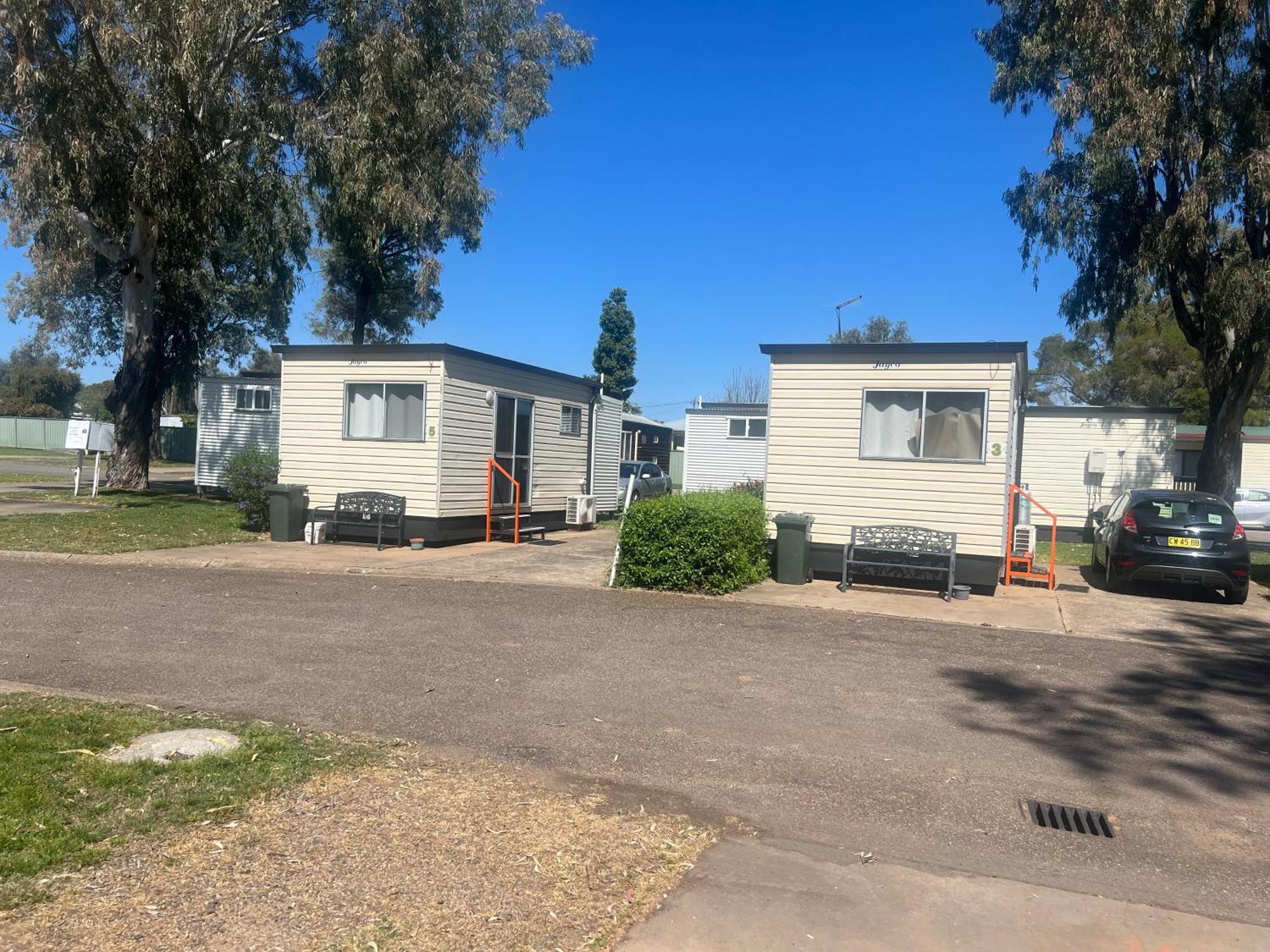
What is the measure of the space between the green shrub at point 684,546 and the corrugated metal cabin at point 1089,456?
11.7 m

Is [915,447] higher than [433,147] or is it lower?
lower

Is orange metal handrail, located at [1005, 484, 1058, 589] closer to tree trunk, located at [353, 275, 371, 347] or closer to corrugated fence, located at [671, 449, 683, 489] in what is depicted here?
tree trunk, located at [353, 275, 371, 347]

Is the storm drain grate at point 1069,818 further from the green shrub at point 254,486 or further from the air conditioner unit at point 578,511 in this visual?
the air conditioner unit at point 578,511

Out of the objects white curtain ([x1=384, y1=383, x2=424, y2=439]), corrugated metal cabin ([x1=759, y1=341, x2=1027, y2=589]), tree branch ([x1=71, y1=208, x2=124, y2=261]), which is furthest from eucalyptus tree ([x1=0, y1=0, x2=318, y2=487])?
corrugated metal cabin ([x1=759, y1=341, x2=1027, y2=589])

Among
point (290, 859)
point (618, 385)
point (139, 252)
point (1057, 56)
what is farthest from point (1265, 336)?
point (618, 385)

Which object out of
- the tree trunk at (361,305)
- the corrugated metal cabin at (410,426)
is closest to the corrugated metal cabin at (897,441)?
the corrugated metal cabin at (410,426)

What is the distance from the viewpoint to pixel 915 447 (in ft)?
41.6

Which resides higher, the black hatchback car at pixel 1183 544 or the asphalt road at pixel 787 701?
the black hatchback car at pixel 1183 544

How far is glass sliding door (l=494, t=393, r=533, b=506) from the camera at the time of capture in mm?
16797

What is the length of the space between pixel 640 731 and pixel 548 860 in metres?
1.94

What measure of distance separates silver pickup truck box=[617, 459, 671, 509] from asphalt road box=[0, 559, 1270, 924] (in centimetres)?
1315

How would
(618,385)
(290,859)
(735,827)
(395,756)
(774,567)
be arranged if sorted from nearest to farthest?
(290,859) < (735,827) < (395,756) < (774,567) < (618,385)

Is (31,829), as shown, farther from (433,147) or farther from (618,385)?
(618,385)

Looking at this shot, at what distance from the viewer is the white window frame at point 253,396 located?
24500mm
